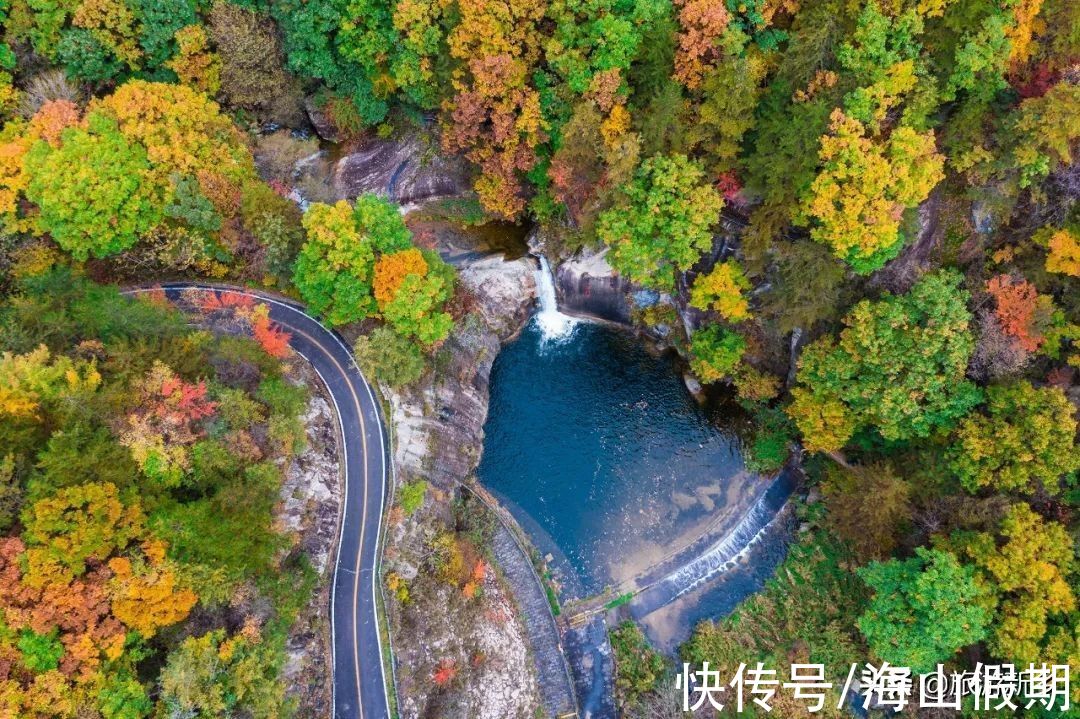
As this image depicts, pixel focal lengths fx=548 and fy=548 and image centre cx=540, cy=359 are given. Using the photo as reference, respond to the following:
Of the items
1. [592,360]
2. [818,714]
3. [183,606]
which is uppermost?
[592,360]

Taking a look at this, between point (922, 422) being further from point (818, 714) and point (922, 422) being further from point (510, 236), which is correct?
point (510, 236)

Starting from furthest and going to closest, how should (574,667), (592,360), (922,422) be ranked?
1. (592,360)
2. (574,667)
3. (922,422)

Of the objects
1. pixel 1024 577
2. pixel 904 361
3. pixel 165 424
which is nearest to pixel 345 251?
pixel 165 424

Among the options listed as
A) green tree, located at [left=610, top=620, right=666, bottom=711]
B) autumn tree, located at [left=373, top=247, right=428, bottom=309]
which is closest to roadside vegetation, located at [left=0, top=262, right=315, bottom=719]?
autumn tree, located at [left=373, top=247, right=428, bottom=309]

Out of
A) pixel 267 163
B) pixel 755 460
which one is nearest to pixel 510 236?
pixel 267 163

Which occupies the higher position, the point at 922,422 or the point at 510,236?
the point at 510,236

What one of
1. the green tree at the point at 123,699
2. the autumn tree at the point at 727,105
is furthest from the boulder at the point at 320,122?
the green tree at the point at 123,699

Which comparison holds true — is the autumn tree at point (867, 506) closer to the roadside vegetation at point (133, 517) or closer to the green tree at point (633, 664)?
the green tree at point (633, 664)
